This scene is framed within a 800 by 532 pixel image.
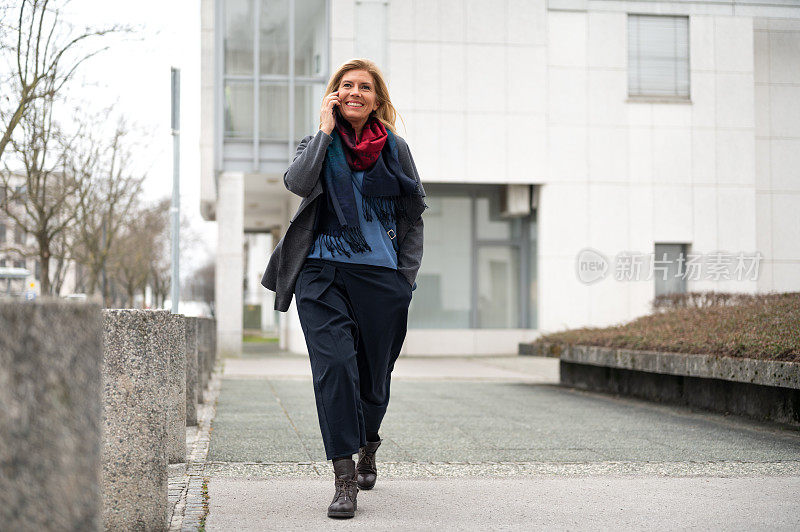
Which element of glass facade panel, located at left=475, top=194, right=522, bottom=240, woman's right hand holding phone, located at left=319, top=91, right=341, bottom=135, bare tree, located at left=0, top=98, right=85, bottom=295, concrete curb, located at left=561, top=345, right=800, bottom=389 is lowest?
concrete curb, located at left=561, top=345, right=800, bottom=389

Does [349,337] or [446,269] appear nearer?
[349,337]

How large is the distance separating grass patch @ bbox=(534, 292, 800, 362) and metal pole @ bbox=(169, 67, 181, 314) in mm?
5954

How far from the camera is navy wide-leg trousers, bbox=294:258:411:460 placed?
4000 mm

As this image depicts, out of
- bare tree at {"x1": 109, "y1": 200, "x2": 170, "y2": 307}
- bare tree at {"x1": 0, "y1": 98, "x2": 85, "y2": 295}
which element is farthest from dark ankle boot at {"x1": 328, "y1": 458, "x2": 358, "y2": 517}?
bare tree at {"x1": 109, "y1": 200, "x2": 170, "y2": 307}

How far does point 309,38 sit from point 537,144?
5849mm

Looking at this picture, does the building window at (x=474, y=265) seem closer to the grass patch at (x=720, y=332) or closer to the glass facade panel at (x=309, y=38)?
the glass facade panel at (x=309, y=38)

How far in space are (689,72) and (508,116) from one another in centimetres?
457

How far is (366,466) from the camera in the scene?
4469 mm

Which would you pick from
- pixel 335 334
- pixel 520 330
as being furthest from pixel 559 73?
pixel 335 334

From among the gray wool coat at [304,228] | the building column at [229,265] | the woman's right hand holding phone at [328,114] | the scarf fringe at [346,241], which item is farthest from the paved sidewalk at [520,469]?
the building column at [229,265]

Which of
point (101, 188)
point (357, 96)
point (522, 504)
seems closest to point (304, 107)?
point (101, 188)

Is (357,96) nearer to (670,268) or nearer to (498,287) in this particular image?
(498,287)

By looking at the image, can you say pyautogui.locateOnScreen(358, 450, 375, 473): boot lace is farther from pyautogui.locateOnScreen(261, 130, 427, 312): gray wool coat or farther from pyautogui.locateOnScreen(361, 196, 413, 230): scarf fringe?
pyautogui.locateOnScreen(361, 196, 413, 230): scarf fringe

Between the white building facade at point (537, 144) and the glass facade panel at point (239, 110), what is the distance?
3cm
